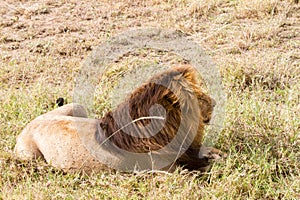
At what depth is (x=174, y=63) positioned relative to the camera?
670 cm

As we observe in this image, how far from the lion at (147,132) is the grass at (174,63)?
0.10m

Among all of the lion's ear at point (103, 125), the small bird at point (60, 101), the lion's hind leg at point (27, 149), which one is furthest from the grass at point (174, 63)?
the lion's ear at point (103, 125)

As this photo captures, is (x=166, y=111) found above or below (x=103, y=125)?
above

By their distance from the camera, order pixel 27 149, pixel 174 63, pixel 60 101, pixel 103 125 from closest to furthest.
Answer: pixel 103 125 < pixel 27 149 < pixel 60 101 < pixel 174 63

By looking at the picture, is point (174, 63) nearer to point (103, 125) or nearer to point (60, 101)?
point (60, 101)

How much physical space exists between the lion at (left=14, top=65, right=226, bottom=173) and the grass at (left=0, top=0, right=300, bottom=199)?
0.10 meters

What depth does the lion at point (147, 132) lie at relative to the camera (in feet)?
13.2

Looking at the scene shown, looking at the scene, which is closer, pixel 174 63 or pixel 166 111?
pixel 166 111

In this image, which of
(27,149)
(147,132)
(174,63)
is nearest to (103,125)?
(147,132)

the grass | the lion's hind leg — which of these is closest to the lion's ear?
the grass

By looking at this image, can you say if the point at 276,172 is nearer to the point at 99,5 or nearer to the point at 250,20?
the point at 250,20

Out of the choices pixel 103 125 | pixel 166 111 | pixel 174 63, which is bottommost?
pixel 174 63

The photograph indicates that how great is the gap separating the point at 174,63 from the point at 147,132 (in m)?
2.73

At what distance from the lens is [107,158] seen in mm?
4160
